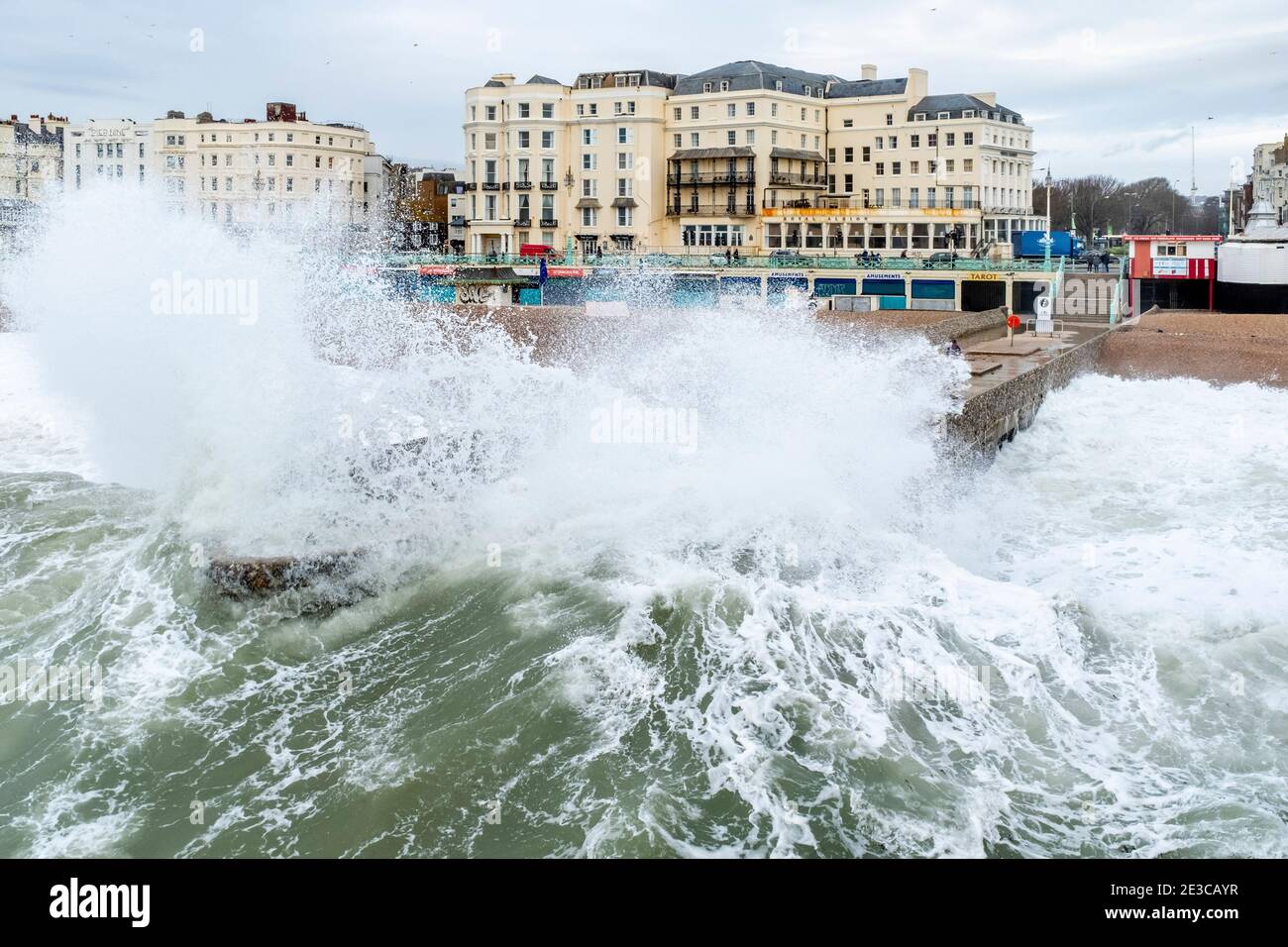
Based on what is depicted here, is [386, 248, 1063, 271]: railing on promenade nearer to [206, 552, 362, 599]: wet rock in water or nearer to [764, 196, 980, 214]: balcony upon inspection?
[764, 196, 980, 214]: balcony

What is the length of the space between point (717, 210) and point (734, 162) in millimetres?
2422

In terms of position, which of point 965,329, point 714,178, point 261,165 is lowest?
point 965,329

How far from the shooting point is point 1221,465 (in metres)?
17.6

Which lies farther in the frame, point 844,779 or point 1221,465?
point 1221,465

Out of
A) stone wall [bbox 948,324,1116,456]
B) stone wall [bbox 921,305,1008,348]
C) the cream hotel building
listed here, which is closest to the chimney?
the cream hotel building

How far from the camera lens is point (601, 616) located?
9734 mm

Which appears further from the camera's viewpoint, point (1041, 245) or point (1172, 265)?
point (1041, 245)

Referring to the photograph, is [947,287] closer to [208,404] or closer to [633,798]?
[208,404]

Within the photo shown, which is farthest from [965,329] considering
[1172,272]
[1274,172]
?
[1274,172]

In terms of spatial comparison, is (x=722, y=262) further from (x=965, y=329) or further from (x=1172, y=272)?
(x=965, y=329)

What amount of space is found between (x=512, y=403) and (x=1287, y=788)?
32.2 feet

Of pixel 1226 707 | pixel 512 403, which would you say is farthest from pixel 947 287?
pixel 1226 707

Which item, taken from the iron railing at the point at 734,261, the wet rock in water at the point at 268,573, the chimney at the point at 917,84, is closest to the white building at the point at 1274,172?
the chimney at the point at 917,84

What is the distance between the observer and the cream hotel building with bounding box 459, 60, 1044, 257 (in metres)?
57.3
